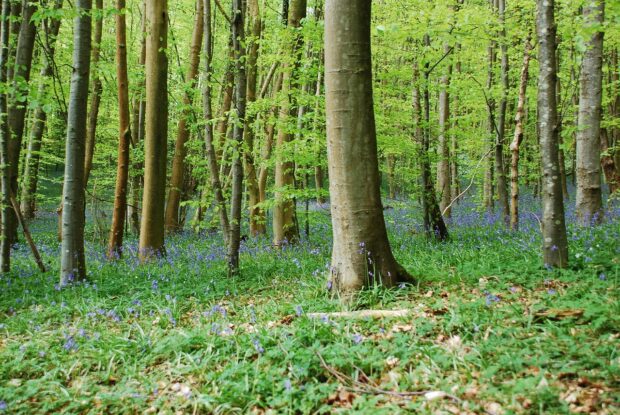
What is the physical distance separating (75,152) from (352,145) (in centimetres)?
445

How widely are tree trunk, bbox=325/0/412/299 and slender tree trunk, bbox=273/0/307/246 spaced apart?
385 centimetres

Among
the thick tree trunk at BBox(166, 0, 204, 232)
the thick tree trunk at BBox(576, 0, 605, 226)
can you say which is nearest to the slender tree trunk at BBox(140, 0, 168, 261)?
the thick tree trunk at BBox(166, 0, 204, 232)

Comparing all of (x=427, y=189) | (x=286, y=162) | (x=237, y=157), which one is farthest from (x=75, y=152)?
(x=427, y=189)

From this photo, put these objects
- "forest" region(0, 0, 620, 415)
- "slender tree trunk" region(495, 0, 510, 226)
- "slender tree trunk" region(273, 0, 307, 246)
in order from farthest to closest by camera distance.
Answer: "slender tree trunk" region(495, 0, 510, 226) < "slender tree trunk" region(273, 0, 307, 246) < "forest" region(0, 0, 620, 415)

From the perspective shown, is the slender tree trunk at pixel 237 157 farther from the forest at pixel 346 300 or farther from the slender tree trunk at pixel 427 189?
the slender tree trunk at pixel 427 189

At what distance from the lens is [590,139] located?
303 inches

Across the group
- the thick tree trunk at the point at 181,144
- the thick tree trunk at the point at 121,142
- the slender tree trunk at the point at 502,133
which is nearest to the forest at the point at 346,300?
the slender tree trunk at the point at 502,133

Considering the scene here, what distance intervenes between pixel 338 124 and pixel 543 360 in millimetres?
2778

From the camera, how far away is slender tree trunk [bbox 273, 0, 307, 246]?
8.62m

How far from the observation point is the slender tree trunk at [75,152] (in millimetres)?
6297

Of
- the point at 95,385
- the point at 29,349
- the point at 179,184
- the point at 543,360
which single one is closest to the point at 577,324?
the point at 543,360

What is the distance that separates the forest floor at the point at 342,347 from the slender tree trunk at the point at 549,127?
517 millimetres

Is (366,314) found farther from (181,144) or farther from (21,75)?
(181,144)

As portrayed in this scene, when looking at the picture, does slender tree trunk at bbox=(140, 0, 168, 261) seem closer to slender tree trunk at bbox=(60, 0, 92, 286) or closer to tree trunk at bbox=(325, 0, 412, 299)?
slender tree trunk at bbox=(60, 0, 92, 286)
